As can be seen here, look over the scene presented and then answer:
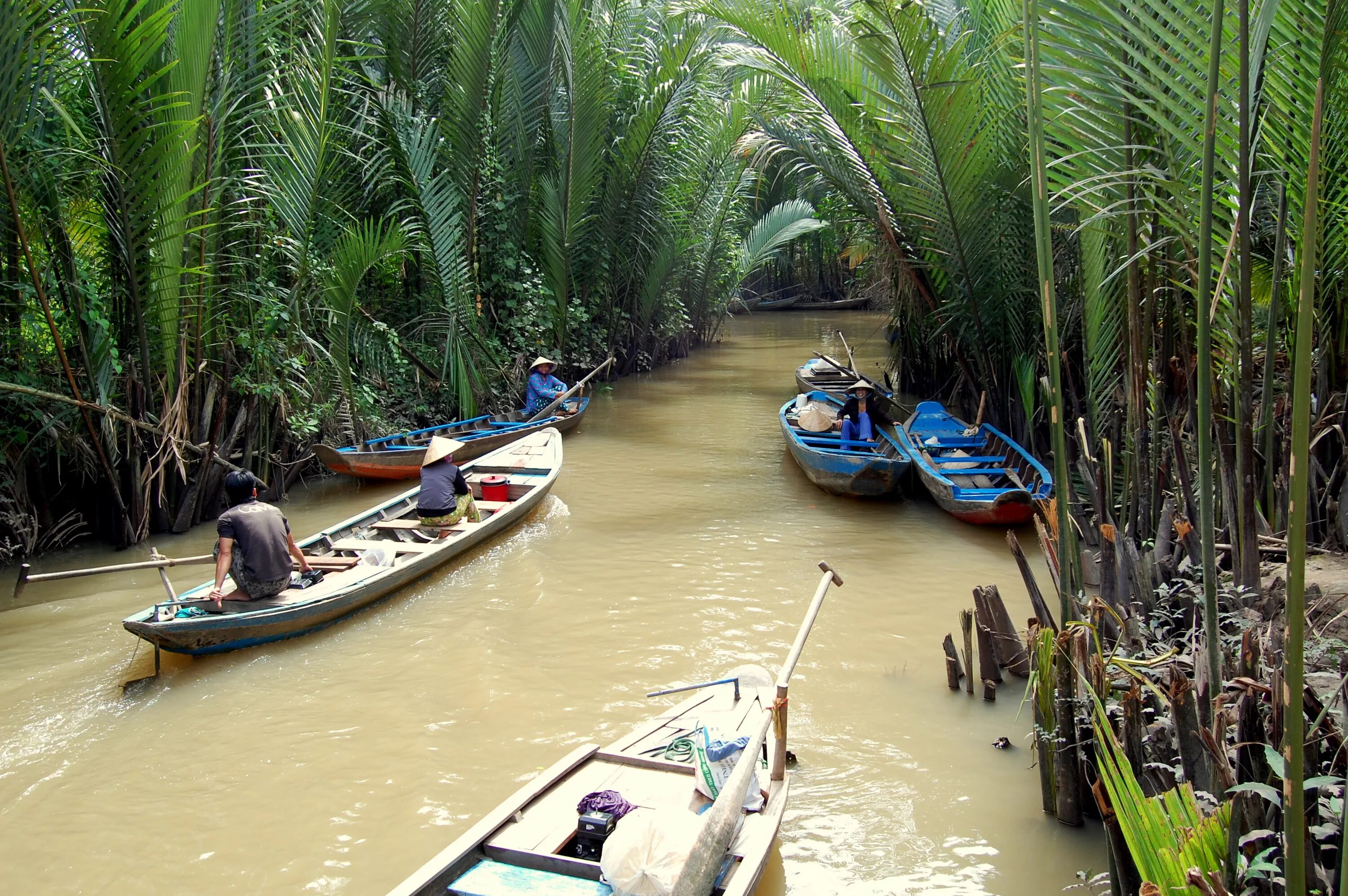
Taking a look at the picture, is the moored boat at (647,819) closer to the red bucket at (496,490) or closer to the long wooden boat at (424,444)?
the red bucket at (496,490)

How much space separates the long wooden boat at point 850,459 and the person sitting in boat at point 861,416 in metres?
0.10

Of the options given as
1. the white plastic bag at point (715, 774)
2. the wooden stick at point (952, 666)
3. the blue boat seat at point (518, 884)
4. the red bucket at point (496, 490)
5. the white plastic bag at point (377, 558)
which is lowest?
the wooden stick at point (952, 666)

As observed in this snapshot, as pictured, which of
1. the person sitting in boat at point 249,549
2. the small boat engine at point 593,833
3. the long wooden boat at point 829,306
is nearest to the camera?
the small boat engine at point 593,833

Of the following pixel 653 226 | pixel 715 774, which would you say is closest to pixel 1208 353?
pixel 715 774

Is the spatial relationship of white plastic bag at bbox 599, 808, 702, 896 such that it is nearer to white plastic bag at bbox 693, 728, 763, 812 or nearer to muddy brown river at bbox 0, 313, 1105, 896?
white plastic bag at bbox 693, 728, 763, 812

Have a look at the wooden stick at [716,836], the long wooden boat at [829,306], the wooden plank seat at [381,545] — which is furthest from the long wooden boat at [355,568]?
the long wooden boat at [829,306]

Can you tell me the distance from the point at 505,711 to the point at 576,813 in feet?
5.46

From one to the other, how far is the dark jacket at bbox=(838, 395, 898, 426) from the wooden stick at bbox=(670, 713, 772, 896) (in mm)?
6874

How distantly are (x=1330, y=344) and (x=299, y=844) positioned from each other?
18.7 feet

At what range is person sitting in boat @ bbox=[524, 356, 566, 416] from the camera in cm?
1258

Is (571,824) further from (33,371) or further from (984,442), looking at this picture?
(984,442)

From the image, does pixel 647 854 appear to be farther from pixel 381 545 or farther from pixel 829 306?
pixel 829 306

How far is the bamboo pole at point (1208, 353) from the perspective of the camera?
204 cm

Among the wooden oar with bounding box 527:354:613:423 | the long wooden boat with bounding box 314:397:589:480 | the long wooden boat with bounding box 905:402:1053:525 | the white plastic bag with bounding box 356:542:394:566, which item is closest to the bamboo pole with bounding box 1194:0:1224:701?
the long wooden boat with bounding box 905:402:1053:525
